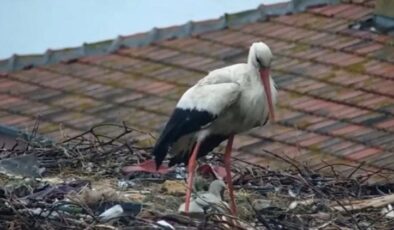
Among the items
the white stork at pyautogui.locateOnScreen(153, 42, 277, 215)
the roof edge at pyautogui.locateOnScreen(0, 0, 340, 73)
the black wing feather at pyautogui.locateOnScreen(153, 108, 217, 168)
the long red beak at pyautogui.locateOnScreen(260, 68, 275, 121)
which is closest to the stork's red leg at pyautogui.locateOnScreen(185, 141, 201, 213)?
the white stork at pyautogui.locateOnScreen(153, 42, 277, 215)

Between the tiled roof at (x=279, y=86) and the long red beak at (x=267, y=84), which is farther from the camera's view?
the tiled roof at (x=279, y=86)

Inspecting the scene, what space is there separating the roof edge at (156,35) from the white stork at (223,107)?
20.1ft

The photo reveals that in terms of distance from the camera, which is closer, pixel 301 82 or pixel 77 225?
pixel 77 225

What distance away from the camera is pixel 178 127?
1296 cm

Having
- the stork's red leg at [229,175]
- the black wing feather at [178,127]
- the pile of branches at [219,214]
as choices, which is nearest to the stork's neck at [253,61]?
the black wing feather at [178,127]

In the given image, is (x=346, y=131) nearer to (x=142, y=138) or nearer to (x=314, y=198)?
(x=142, y=138)

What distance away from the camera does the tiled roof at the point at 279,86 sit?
16484 millimetres

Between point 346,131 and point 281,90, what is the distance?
1087 millimetres

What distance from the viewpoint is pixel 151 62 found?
18625mm

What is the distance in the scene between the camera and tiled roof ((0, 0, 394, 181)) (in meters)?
16.5

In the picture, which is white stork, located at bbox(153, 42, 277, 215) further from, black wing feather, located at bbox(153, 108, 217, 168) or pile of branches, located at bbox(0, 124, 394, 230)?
pile of branches, located at bbox(0, 124, 394, 230)

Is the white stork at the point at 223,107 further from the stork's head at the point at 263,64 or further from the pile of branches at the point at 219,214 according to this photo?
the pile of branches at the point at 219,214

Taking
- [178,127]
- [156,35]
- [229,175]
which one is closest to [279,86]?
[156,35]

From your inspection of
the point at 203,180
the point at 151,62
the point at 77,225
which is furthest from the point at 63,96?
the point at 77,225
